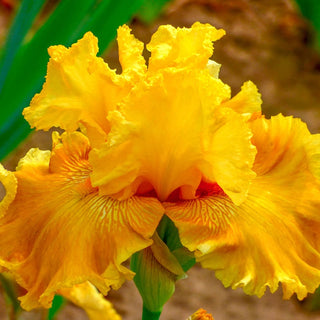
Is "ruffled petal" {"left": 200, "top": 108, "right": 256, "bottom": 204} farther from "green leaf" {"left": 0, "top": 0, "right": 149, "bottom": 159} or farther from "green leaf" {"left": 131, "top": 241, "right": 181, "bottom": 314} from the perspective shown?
"green leaf" {"left": 0, "top": 0, "right": 149, "bottom": 159}

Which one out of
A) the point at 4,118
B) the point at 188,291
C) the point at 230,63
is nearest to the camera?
the point at 4,118

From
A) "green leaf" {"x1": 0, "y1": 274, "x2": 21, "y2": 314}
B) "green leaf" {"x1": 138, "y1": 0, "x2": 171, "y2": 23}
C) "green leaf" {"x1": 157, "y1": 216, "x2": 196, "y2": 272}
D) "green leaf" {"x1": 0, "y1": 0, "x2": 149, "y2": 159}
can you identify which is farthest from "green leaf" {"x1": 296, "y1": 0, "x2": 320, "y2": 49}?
"green leaf" {"x1": 157, "y1": 216, "x2": 196, "y2": 272}

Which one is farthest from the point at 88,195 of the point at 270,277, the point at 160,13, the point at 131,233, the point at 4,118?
the point at 160,13

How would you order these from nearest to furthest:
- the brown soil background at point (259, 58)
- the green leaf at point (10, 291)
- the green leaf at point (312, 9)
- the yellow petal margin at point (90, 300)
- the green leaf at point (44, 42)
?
the yellow petal margin at point (90, 300)
the green leaf at point (10, 291)
the green leaf at point (44, 42)
the brown soil background at point (259, 58)
the green leaf at point (312, 9)

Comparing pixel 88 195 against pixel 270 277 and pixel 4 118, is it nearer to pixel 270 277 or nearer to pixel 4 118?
pixel 270 277

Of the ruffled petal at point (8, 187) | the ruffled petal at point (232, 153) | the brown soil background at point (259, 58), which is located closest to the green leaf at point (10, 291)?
the ruffled petal at point (8, 187)

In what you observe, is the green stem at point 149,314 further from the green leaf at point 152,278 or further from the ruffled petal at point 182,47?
the ruffled petal at point 182,47

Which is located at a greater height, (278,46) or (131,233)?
(131,233)
